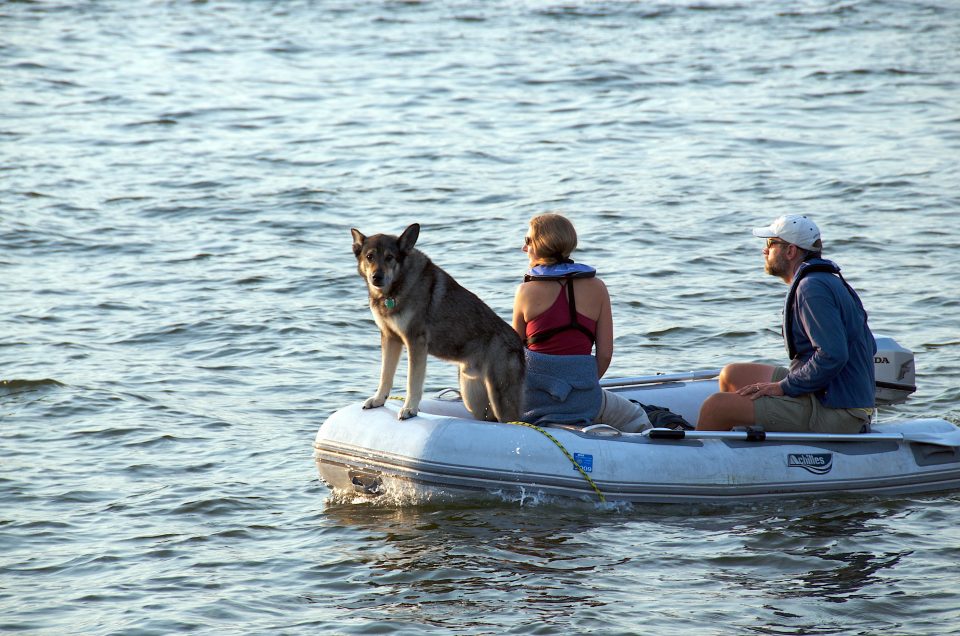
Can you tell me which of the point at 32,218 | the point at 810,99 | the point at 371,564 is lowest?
the point at 371,564

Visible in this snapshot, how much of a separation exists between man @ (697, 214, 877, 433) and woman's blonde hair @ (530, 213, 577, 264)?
1204 mm

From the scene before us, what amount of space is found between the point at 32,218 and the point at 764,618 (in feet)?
40.6

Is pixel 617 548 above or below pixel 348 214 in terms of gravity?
below

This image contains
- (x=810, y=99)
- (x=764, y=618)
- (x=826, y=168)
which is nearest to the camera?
(x=764, y=618)

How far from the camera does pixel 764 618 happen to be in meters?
6.41

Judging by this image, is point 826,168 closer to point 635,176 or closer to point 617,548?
point 635,176

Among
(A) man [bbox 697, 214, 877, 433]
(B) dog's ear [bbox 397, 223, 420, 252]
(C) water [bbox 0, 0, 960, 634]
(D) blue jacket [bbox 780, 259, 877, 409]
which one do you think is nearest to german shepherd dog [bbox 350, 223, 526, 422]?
(B) dog's ear [bbox 397, 223, 420, 252]

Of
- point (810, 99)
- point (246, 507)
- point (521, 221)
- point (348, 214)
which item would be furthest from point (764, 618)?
point (810, 99)

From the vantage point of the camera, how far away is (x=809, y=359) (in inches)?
286

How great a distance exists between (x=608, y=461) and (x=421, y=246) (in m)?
7.99

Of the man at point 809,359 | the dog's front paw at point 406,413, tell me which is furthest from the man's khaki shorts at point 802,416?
the dog's front paw at point 406,413

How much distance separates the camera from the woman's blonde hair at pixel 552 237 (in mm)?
7141

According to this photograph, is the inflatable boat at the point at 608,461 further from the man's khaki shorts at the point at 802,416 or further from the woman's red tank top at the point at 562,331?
the woman's red tank top at the point at 562,331

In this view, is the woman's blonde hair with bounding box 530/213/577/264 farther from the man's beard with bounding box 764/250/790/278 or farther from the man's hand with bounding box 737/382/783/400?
the man's hand with bounding box 737/382/783/400
